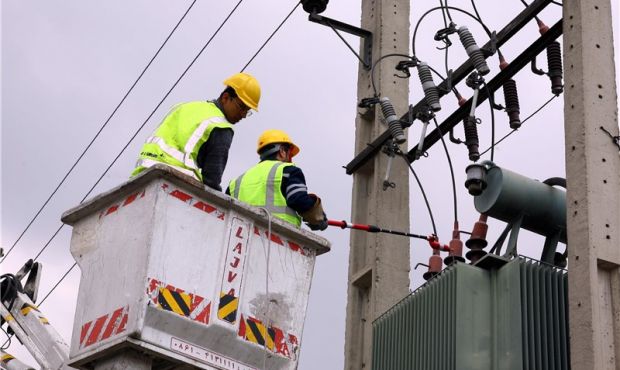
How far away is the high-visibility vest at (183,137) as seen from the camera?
21.5ft

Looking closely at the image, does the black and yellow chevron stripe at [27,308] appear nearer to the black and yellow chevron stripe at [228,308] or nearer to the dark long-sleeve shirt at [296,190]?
the dark long-sleeve shirt at [296,190]

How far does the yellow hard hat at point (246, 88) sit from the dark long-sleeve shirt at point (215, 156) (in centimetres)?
49

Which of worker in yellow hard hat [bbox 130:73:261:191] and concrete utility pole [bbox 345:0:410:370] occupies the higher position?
concrete utility pole [bbox 345:0:410:370]

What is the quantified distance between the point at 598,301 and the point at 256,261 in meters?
2.01

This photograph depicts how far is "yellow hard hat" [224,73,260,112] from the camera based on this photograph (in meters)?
7.07

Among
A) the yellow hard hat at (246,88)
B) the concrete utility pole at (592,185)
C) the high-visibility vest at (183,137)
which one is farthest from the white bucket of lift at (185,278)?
the concrete utility pole at (592,185)

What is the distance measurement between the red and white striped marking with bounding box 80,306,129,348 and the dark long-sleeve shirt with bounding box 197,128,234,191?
3.17ft

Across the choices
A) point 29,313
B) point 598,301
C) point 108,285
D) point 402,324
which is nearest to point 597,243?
point 598,301

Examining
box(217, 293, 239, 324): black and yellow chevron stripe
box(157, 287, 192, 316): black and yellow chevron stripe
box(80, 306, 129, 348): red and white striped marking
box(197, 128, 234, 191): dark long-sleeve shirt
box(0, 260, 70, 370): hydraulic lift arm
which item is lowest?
box(80, 306, 129, 348): red and white striped marking

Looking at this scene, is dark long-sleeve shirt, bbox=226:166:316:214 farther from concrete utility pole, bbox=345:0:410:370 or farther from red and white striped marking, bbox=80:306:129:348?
concrete utility pole, bbox=345:0:410:370

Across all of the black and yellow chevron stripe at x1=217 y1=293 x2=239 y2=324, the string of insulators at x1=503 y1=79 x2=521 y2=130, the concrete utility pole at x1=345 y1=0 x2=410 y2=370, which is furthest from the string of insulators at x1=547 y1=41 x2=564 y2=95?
the black and yellow chevron stripe at x1=217 y1=293 x2=239 y2=324

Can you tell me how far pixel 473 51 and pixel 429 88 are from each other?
0.60 metres

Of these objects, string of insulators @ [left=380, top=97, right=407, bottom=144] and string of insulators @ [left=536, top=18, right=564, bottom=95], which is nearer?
string of insulators @ [left=536, top=18, right=564, bottom=95]

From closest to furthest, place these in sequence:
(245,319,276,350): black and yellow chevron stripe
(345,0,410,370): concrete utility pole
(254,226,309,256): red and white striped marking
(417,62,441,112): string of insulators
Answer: (245,319,276,350): black and yellow chevron stripe → (254,226,309,256): red and white striped marking → (417,62,441,112): string of insulators → (345,0,410,370): concrete utility pole
